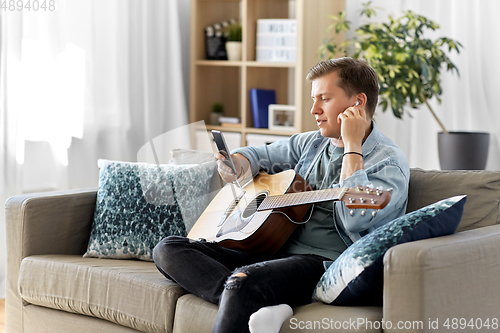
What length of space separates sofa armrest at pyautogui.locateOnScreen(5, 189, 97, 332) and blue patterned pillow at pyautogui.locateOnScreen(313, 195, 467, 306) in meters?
1.09

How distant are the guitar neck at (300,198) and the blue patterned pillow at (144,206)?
0.46m

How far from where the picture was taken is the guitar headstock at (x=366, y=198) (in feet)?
4.37

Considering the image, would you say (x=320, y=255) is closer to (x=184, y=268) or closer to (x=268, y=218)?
(x=268, y=218)

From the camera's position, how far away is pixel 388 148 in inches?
64.1

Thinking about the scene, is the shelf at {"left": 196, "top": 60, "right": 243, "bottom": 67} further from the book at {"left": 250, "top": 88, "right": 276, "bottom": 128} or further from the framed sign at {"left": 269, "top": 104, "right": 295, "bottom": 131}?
the framed sign at {"left": 269, "top": 104, "right": 295, "bottom": 131}

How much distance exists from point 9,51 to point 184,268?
160cm

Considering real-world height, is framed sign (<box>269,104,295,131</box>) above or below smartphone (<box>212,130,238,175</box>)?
above

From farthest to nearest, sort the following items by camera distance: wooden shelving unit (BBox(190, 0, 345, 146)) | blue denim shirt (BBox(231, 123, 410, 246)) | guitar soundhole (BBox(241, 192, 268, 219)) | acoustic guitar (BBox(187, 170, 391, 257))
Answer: wooden shelving unit (BBox(190, 0, 345, 146)) < guitar soundhole (BBox(241, 192, 268, 219)) < acoustic guitar (BBox(187, 170, 391, 257)) < blue denim shirt (BBox(231, 123, 410, 246))

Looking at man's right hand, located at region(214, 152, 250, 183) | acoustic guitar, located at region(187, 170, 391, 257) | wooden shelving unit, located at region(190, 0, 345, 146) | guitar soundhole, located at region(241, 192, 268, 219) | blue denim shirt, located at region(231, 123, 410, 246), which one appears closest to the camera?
blue denim shirt, located at region(231, 123, 410, 246)

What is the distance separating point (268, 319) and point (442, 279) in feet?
1.35

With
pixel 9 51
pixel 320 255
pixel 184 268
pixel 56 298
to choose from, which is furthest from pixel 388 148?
pixel 9 51

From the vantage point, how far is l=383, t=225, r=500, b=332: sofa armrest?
4.09 feet

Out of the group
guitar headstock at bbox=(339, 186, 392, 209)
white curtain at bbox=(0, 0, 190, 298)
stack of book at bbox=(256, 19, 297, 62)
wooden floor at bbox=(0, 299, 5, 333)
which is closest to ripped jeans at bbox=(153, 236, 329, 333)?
guitar headstock at bbox=(339, 186, 392, 209)

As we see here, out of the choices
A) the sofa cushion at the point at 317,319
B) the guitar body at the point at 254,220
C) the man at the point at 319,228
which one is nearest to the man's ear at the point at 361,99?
the man at the point at 319,228
